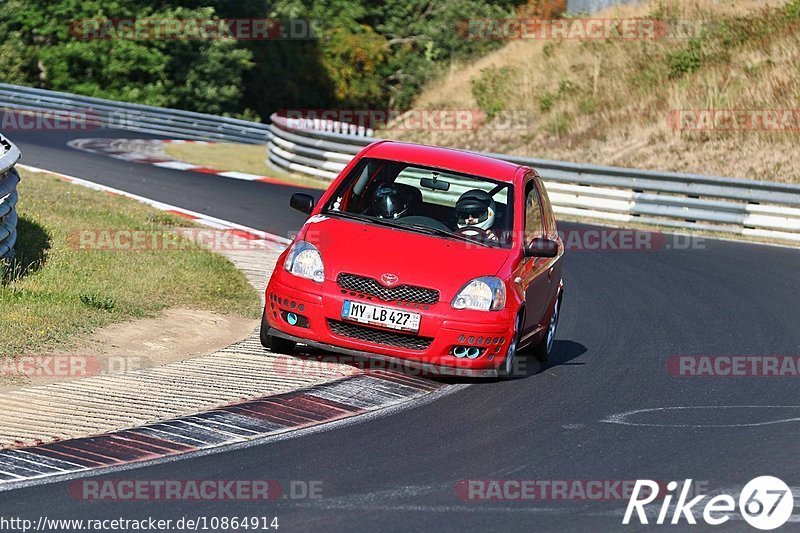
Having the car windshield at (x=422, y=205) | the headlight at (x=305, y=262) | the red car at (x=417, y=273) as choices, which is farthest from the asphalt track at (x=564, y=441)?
the headlight at (x=305, y=262)

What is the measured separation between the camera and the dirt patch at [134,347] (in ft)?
29.2

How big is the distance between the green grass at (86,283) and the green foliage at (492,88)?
18.8 metres

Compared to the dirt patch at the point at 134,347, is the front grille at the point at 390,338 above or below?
above

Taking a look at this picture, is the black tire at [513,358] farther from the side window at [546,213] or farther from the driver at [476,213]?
the side window at [546,213]

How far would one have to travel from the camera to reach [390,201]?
10484 mm

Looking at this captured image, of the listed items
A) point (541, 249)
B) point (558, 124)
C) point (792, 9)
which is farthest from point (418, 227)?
point (792, 9)

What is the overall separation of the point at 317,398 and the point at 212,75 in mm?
37033

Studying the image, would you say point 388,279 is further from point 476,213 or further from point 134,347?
point 134,347

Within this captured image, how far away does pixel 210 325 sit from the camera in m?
11.3

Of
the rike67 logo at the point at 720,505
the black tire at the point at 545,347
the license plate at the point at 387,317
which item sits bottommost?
the black tire at the point at 545,347

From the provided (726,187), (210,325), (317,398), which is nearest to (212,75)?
(726,187)

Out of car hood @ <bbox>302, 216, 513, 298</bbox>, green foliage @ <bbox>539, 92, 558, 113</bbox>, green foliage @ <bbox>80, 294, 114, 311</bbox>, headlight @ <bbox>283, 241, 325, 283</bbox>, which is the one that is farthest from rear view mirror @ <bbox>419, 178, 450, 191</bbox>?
green foliage @ <bbox>539, 92, 558, 113</bbox>

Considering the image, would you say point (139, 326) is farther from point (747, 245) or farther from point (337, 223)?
point (747, 245)

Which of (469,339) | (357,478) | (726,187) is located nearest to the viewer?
(357,478)
